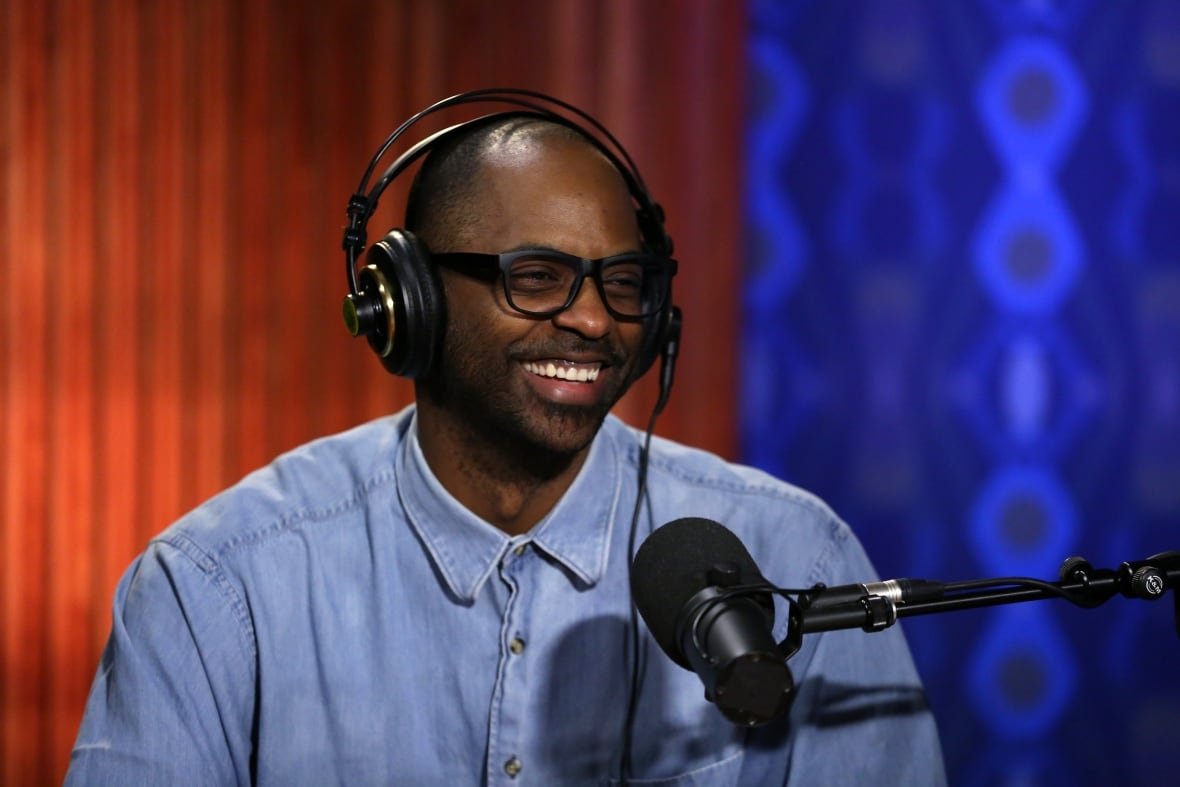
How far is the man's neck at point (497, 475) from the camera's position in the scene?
1.35m

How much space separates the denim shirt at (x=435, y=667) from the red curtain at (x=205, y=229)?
118 centimetres

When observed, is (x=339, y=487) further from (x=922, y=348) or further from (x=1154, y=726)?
(x=1154, y=726)

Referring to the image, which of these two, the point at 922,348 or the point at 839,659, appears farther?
the point at 922,348

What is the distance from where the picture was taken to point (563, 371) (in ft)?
4.23

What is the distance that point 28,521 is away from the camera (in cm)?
254

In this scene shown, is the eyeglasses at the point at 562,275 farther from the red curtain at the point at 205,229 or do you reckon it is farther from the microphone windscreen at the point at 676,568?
the red curtain at the point at 205,229

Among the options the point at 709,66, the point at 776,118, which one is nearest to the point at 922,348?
the point at 776,118

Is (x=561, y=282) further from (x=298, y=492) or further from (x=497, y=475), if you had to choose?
(x=298, y=492)

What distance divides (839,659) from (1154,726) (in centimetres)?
Result: 129

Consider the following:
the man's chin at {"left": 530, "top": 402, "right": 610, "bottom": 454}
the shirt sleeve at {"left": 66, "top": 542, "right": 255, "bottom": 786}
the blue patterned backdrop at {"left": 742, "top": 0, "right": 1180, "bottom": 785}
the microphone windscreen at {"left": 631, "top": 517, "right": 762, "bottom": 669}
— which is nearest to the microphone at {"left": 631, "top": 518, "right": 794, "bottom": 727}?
the microphone windscreen at {"left": 631, "top": 517, "right": 762, "bottom": 669}

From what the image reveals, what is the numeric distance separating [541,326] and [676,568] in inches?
20.7

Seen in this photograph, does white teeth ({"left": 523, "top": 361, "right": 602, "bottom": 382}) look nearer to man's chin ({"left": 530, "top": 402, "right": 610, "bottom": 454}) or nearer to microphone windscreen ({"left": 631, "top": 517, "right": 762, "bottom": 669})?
man's chin ({"left": 530, "top": 402, "right": 610, "bottom": 454})

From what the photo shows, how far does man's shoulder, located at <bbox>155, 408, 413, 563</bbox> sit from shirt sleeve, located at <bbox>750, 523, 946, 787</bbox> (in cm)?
54

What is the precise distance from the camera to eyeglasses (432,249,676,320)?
49.8 inches
